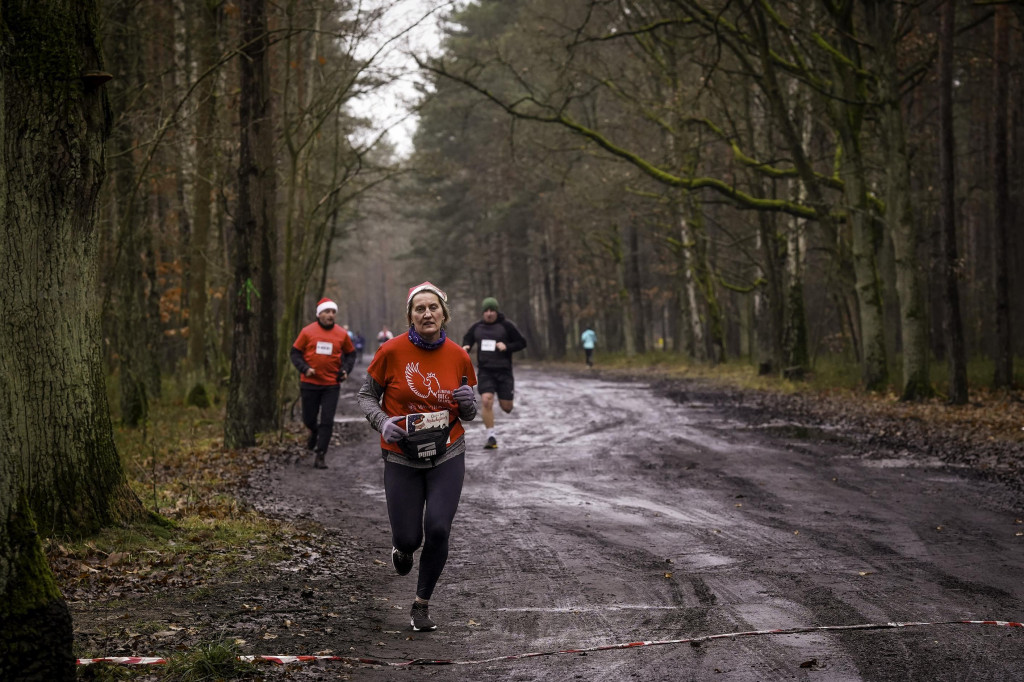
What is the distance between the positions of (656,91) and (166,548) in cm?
3109

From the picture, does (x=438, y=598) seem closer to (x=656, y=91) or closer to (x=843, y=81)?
(x=843, y=81)

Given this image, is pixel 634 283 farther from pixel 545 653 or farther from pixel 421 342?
pixel 545 653

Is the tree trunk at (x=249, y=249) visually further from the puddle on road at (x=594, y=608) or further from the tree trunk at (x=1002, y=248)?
the tree trunk at (x=1002, y=248)

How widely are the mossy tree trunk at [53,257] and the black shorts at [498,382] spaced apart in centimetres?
870

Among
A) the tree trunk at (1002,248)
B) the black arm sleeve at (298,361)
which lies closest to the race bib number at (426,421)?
the black arm sleeve at (298,361)

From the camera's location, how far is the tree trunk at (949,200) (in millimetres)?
18500

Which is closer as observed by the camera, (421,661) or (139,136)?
(421,661)

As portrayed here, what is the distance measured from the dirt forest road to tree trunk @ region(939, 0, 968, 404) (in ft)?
18.3

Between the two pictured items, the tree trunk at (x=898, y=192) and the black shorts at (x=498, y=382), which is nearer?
the black shorts at (x=498, y=382)

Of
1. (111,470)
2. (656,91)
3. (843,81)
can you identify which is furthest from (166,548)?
(656,91)

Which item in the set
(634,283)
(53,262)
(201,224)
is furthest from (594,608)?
(634,283)

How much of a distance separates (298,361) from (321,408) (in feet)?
2.51

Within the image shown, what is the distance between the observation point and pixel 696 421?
19000 mm

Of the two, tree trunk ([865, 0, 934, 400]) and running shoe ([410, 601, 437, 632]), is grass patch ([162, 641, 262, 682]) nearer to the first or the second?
running shoe ([410, 601, 437, 632])
